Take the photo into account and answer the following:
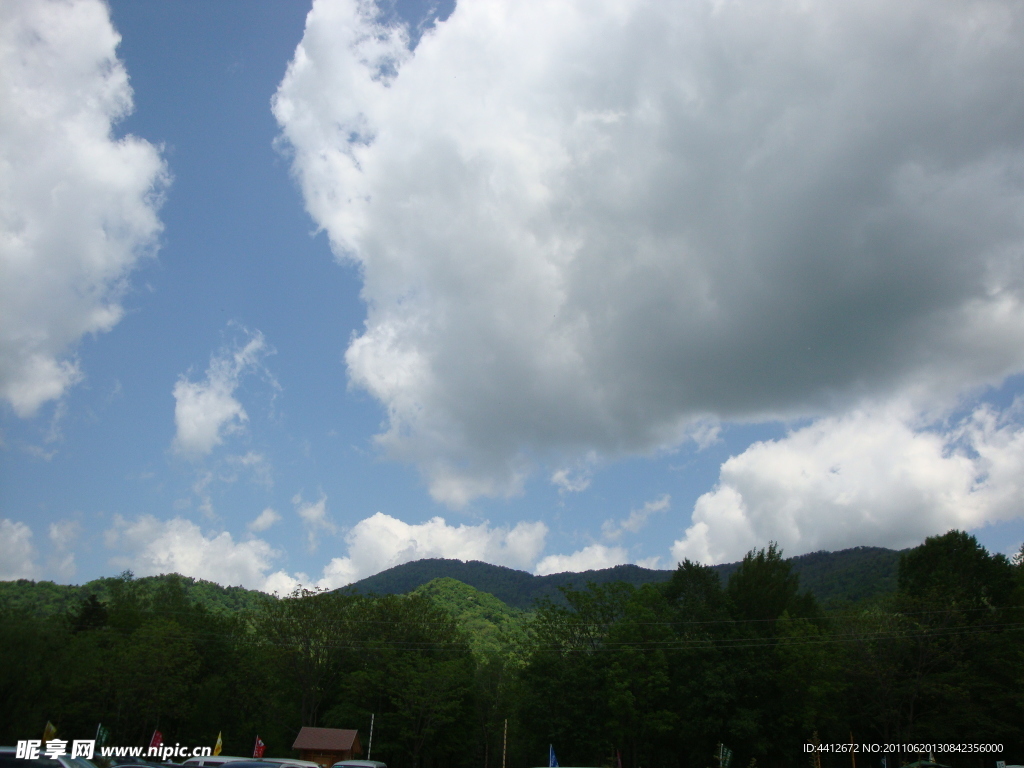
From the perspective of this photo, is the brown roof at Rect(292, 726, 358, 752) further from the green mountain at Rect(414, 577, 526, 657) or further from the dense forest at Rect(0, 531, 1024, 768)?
the green mountain at Rect(414, 577, 526, 657)

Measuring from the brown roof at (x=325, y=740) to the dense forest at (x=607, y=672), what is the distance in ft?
22.2

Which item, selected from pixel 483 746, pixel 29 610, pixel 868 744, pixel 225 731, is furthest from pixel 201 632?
pixel 868 744

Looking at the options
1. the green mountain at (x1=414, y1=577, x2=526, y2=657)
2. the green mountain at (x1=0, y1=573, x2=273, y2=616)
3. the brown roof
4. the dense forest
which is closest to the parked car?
the dense forest

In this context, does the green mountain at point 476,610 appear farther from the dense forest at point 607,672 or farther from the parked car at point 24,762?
the parked car at point 24,762

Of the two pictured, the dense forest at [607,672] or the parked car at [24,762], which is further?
the dense forest at [607,672]

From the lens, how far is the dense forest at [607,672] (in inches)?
1928

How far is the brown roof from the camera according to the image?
51.6m

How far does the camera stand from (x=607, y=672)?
49438 millimetres

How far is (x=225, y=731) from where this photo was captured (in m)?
66.6

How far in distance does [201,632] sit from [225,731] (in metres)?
9.86

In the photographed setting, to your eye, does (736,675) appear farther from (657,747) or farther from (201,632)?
(201,632)

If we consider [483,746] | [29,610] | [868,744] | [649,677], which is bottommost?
[483,746]

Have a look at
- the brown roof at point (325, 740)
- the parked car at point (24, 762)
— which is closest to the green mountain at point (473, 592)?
the brown roof at point (325, 740)

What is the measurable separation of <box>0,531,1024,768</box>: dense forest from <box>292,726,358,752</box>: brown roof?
6.76m
